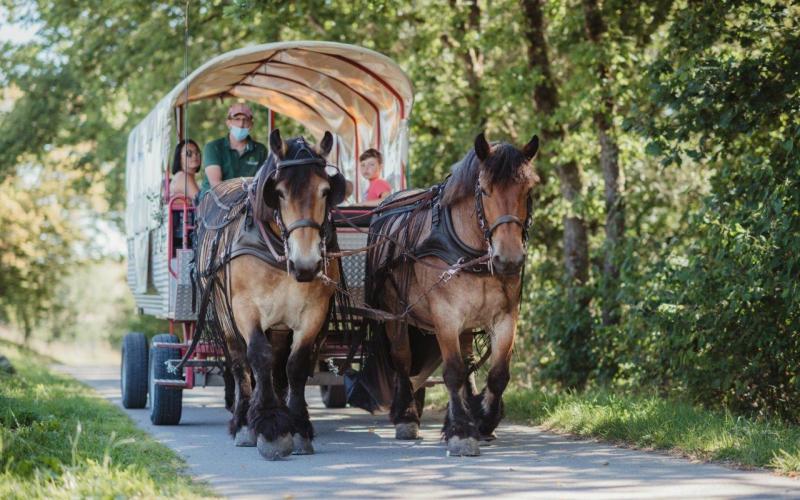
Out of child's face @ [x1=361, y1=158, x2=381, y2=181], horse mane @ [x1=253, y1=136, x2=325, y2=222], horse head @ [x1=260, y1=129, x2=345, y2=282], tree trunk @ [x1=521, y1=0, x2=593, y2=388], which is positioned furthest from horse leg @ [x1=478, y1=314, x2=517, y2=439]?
tree trunk @ [x1=521, y1=0, x2=593, y2=388]

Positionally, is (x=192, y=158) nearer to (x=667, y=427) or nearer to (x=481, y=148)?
(x=481, y=148)

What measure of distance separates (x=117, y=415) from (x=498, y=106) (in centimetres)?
807

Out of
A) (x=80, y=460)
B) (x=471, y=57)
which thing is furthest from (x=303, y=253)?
(x=471, y=57)

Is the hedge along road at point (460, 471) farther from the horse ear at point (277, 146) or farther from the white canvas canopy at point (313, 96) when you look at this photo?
the white canvas canopy at point (313, 96)

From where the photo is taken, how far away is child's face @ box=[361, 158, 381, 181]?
11.0 meters

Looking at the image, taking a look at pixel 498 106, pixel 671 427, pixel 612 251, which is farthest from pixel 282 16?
pixel 671 427

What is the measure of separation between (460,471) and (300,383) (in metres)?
1.71

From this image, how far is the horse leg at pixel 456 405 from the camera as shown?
25.5ft

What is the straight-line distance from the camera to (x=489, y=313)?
8180 mm

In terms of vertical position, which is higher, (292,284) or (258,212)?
(258,212)

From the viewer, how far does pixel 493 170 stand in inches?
306

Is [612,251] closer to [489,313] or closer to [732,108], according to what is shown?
[732,108]

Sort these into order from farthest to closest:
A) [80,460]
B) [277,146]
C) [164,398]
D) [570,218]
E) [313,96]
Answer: [570,218] → [313,96] → [164,398] → [277,146] → [80,460]

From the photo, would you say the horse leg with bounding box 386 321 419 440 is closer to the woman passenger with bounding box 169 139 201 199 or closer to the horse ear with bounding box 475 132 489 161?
the horse ear with bounding box 475 132 489 161
